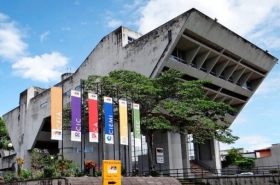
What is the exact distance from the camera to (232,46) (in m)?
34.0

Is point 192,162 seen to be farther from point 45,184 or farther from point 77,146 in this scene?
point 45,184

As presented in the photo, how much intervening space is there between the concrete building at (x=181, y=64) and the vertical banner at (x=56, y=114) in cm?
720

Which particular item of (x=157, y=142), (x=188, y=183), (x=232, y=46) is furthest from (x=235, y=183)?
(x=232, y=46)

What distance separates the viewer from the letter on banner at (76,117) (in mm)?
17781

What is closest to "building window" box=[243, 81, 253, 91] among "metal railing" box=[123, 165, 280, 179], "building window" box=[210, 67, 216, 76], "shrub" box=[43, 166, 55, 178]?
"building window" box=[210, 67, 216, 76]

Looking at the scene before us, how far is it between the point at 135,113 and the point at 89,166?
4389 millimetres

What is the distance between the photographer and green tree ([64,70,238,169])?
2608cm

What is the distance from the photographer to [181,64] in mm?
31297

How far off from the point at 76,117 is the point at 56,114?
1094mm

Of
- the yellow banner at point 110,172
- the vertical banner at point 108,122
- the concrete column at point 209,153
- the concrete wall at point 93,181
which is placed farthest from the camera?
the concrete column at point 209,153

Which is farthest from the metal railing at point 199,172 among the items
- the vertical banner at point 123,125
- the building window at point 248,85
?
the building window at point 248,85

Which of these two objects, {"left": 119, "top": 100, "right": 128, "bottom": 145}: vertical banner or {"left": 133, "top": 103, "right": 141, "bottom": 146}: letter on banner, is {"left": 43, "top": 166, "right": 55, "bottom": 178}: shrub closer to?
{"left": 119, "top": 100, "right": 128, "bottom": 145}: vertical banner

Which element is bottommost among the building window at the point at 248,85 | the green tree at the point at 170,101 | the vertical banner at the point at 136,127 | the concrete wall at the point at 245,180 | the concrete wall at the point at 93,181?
the concrete wall at the point at 245,180

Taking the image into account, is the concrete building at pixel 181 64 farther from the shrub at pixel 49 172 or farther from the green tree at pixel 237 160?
the green tree at pixel 237 160
